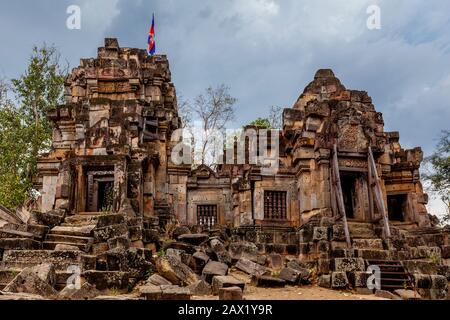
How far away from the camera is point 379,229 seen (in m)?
13.7


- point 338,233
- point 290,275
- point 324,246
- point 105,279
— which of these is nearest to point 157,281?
point 105,279

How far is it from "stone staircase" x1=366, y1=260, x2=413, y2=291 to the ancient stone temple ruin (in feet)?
0.09

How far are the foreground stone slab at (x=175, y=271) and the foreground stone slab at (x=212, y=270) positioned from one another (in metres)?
0.23

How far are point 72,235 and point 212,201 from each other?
21.1 feet

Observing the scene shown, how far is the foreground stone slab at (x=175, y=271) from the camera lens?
930cm

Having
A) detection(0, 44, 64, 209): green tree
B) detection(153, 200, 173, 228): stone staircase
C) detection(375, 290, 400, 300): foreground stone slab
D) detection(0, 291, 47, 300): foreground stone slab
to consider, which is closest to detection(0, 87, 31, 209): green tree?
detection(0, 44, 64, 209): green tree

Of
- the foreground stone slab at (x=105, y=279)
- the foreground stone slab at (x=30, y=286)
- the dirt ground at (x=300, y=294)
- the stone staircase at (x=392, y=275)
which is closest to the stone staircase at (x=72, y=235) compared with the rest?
the foreground stone slab at (x=105, y=279)

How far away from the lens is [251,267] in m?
11.1

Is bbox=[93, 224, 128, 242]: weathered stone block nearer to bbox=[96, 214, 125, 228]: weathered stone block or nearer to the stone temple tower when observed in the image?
bbox=[96, 214, 125, 228]: weathered stone block

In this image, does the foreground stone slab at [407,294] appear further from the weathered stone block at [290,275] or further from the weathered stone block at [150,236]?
the weathered stone block at [150,236]

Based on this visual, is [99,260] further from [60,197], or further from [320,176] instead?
[320,176]

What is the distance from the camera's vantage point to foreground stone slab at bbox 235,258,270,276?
11.0 m

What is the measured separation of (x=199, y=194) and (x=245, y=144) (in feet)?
8.54

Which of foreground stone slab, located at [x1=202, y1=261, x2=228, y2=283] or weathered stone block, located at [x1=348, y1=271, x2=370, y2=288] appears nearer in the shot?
foreground stone slab, located at [x1=202, y1=261, x2=228, y2=283]
